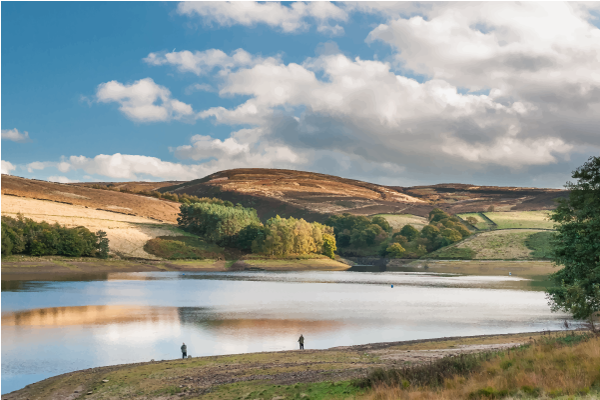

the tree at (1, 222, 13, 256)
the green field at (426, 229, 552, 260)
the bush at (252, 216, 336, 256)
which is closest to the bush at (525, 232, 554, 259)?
the green field at (426, 229, 552, 260)

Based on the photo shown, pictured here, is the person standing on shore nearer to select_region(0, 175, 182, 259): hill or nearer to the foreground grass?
the foreground grass

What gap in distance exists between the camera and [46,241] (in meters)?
92.4

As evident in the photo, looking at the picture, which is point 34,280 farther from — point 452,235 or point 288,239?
point 452,235

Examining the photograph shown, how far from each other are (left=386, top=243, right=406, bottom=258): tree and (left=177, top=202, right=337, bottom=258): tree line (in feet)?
68.0

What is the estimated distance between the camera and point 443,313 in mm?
50562

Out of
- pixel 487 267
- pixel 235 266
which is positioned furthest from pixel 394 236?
pixel 235 266

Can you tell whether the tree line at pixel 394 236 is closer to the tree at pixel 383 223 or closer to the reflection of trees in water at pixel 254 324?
the tree at pixel 383 223

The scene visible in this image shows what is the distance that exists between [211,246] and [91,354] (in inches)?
4494

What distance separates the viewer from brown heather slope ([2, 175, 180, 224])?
15300cm

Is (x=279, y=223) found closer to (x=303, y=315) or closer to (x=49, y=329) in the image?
(x=303, y=315)

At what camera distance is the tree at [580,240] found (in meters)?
29.5

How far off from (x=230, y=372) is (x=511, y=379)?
12869 mm

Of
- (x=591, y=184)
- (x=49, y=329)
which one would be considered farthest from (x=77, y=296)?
(x=591, y=184)

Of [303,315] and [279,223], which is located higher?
[279,223]
